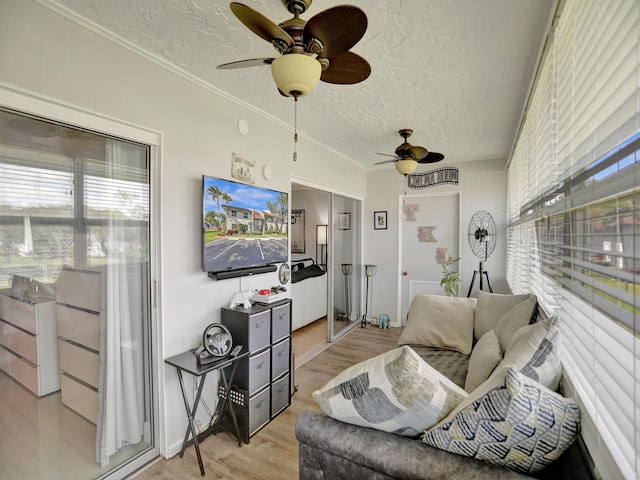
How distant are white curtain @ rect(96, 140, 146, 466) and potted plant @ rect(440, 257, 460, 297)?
3524 millimetres

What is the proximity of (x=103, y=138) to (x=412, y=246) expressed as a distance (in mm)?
4327

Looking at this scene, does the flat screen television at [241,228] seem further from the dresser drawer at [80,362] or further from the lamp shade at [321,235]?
the lamp shade at [321,235]

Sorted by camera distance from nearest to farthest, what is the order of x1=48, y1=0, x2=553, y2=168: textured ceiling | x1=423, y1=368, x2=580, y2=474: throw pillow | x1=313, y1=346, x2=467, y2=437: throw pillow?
1. x1=423, y1=368, x2=580, y2=474: throw pillow
2. x1=313, y1=346, x2=467, y2=437: throw pillow
3. x1=48, y1=0, x2=553, y2=168: textured ceiling

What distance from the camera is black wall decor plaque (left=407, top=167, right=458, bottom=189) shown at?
15.5 ft

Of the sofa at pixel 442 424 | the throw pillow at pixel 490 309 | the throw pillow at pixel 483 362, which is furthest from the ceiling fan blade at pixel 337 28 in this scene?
the throw pillow at pixel 490 309

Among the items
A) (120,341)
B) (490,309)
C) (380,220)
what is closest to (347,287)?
(380,220)

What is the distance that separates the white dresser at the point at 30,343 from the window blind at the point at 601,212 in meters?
2.25

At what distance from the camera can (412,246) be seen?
5070 mm

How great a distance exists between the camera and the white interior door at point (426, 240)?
479cm

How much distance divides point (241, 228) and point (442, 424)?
202 cm

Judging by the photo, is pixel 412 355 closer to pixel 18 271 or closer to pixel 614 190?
pixel 614 190

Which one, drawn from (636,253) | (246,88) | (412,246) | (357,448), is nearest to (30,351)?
(357,448)

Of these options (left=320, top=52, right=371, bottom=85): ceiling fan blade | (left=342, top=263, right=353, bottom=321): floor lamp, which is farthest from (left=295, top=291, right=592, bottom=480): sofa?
(left=342, top=263, right=353, bottom=321): floor lamp

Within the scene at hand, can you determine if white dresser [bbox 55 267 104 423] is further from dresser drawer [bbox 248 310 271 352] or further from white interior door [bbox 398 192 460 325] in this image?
white interior door [bbox 398 192 460 325]
